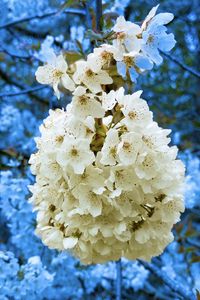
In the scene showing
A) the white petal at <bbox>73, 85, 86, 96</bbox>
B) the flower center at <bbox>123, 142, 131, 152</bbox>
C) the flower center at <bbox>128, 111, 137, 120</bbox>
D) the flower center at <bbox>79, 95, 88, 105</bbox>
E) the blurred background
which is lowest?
the blurred background

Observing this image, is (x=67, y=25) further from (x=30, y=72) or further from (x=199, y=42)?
(x=199, y=42)

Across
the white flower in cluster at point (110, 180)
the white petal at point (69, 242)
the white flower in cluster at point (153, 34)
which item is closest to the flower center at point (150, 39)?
the white flower in cluster at point (153, 34)

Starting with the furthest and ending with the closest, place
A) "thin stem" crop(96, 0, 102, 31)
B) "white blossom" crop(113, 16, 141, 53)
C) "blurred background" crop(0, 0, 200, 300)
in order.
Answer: "blurred background" crop(0, 0, 200, 300), "thin stem" crop(96, 0, 102, 31), "white blossom" crop(113, 16, 141, 53)

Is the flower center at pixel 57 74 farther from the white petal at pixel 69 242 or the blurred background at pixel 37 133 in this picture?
the blurred background at pixel 37 133

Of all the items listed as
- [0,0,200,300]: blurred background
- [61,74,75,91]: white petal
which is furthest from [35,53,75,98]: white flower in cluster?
[0,0,200,300]: blurred background

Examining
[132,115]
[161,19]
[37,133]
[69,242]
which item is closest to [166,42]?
[161,19]

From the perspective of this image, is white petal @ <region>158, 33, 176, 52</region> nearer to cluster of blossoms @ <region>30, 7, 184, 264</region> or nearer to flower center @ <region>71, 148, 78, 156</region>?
cluster of blossoms @ <region>30, 7, 184, 264</region>

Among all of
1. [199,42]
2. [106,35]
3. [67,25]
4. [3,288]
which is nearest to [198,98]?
[199,42]
